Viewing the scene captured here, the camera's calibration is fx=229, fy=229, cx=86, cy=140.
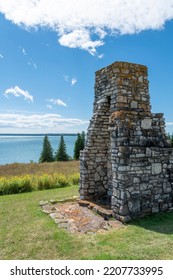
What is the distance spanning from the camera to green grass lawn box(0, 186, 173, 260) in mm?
4578

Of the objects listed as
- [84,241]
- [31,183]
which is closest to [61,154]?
[31,183]

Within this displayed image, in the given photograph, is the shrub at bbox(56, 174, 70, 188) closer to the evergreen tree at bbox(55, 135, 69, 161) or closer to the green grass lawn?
the green grass lawn

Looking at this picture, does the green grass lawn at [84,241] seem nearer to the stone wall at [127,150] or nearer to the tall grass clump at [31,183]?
the stone wall at [127,150]

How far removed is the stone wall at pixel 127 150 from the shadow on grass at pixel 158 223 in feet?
0.65

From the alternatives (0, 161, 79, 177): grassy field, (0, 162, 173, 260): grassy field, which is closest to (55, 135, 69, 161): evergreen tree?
(0, 161, 79, 177): grassy field

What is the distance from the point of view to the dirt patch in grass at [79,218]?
611 cm

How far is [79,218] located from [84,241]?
1.74 meters

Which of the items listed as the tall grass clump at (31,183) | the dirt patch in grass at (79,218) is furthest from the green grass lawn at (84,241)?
the tall grass clump at (31,183)

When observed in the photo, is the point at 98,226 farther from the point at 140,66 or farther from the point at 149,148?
the point at 140,66

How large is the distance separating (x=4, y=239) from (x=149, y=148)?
459cm

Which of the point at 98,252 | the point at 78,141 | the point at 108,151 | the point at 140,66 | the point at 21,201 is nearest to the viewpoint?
the point at 98,252

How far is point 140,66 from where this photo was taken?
26.7 feet
